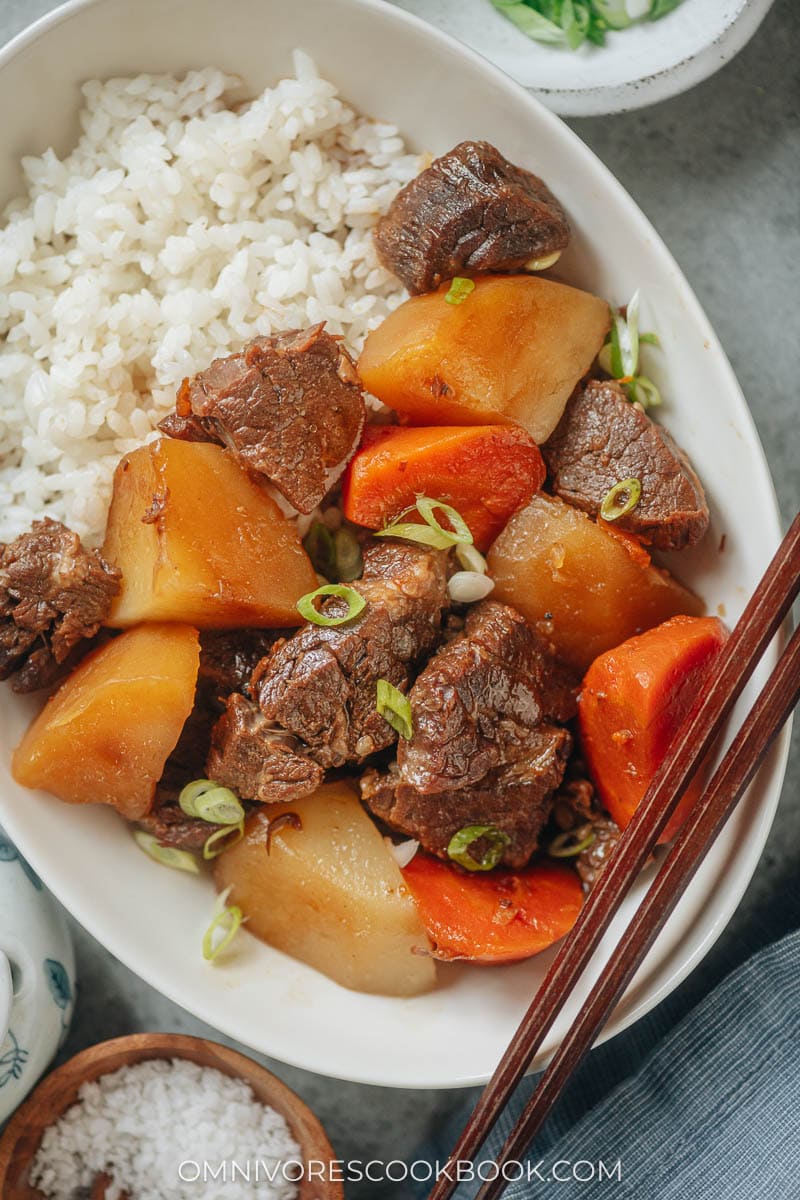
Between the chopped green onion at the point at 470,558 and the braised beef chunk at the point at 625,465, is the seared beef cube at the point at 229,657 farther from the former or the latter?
the braised beef chunk at the point at 625,465

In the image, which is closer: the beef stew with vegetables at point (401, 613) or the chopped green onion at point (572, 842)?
the beef stew with vegetables at point (401, 613)

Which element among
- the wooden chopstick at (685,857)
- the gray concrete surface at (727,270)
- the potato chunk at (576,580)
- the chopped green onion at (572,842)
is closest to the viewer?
the wooden chopstick at (685,857)

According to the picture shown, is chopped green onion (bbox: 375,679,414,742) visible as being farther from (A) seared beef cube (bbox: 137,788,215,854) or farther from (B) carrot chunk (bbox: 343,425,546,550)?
(A) seared beef cube (bbox: 137,788,215,854)

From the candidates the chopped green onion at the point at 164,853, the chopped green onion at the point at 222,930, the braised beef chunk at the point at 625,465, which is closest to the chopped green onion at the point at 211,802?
the chopped green onion at the point at 164,853

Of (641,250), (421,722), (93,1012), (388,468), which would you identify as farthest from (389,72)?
(93,1012)

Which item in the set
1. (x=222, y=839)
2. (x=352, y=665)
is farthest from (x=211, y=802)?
(x=352, y=665)

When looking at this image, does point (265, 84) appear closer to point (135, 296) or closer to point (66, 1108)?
point (135, 296)

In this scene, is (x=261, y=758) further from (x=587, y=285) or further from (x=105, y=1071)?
(x=587, y=285)
